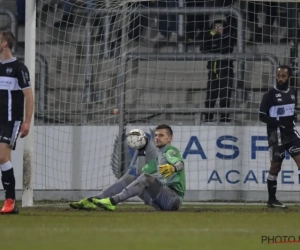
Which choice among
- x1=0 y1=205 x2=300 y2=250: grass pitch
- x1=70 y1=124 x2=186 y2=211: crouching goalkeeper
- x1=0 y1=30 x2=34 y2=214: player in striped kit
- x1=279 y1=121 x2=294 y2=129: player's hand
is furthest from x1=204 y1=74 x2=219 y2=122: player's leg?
x1=0 y1=30 x2=34 y2=214: player in striped kit

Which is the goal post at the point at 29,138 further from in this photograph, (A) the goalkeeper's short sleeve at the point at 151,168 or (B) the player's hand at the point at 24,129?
(B) the player's hand at the point at 24,129

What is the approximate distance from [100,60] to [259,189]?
3154 mm

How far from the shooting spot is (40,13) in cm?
1505

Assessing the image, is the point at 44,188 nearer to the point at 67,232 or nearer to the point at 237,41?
the point at 237,41

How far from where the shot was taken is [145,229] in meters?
9.13

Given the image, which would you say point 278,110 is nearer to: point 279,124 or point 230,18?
point 279,124

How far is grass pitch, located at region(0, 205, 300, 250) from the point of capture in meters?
7.72

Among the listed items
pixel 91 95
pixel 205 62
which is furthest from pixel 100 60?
pixel 205 62

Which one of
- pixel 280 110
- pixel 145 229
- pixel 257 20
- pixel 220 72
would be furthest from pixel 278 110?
pixel 145 229

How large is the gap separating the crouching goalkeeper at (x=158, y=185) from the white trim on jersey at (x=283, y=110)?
7.58ft

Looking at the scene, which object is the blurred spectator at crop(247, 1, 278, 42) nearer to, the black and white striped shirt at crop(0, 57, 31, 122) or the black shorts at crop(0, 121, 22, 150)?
the black and white striped shirt at crop(0, 57, 31, 122)

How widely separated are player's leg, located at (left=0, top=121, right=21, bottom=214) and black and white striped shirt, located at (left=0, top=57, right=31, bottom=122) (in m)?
0.10

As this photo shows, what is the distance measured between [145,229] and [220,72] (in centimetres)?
657

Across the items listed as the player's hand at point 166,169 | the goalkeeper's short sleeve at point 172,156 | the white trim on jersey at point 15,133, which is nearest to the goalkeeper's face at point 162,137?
the goalkeeper's short sleeve at point 172,156
